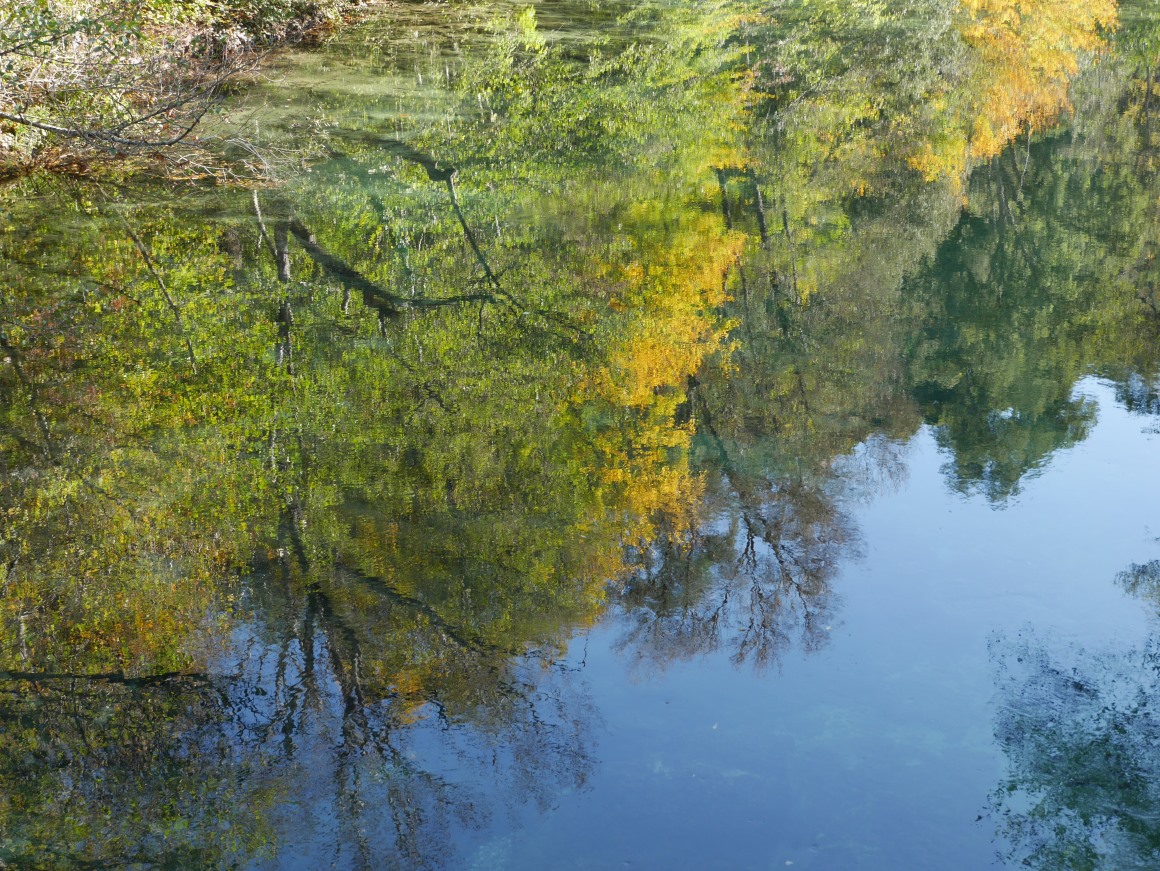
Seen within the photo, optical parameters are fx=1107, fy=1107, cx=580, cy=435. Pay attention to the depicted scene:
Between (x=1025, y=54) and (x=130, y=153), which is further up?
(x=1025, y=54)

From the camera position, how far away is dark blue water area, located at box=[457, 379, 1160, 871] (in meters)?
4.64

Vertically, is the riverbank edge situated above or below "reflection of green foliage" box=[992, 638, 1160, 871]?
above

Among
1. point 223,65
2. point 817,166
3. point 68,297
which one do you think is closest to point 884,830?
point 68,297

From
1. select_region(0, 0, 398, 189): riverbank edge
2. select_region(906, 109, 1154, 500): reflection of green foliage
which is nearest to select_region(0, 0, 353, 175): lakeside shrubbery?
select_region(0, 0, 398, 189): riverbank edge

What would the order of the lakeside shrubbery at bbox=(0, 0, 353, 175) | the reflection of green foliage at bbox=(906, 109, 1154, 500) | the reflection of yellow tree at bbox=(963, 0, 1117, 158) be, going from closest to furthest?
the reflection of green foliage at bbox=(906, 109, 1154, 500), the lakeside shrubbery at bbox=(0, 0, 353, 175), the reflection of yellow tree at bbox=(963, 0, 1117, 158)

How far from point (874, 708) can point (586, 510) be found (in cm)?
241

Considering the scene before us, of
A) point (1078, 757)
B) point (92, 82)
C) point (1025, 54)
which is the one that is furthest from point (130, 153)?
point (1025, 54)

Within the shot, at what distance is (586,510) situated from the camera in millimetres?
7160

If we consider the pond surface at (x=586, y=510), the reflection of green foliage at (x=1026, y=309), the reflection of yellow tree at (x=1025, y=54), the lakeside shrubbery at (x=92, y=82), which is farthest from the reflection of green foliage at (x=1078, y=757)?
the reflection of yellow tree at (x=1025, y=54)

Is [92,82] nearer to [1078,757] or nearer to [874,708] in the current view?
[874,708]

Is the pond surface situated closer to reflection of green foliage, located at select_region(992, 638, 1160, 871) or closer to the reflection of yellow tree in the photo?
reflection of green foliage, located at select_region(992, 638, 1160, 871)

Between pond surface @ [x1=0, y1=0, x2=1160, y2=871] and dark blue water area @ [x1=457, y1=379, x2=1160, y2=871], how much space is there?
0.02m

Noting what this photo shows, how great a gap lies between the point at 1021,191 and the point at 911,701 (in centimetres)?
932

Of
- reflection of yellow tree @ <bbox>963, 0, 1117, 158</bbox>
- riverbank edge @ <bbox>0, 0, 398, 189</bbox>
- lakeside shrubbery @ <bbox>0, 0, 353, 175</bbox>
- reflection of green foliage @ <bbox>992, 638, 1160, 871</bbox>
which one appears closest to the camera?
reflection of green foliage @ <bbox>992, 638, 1160, 871</bbox>
